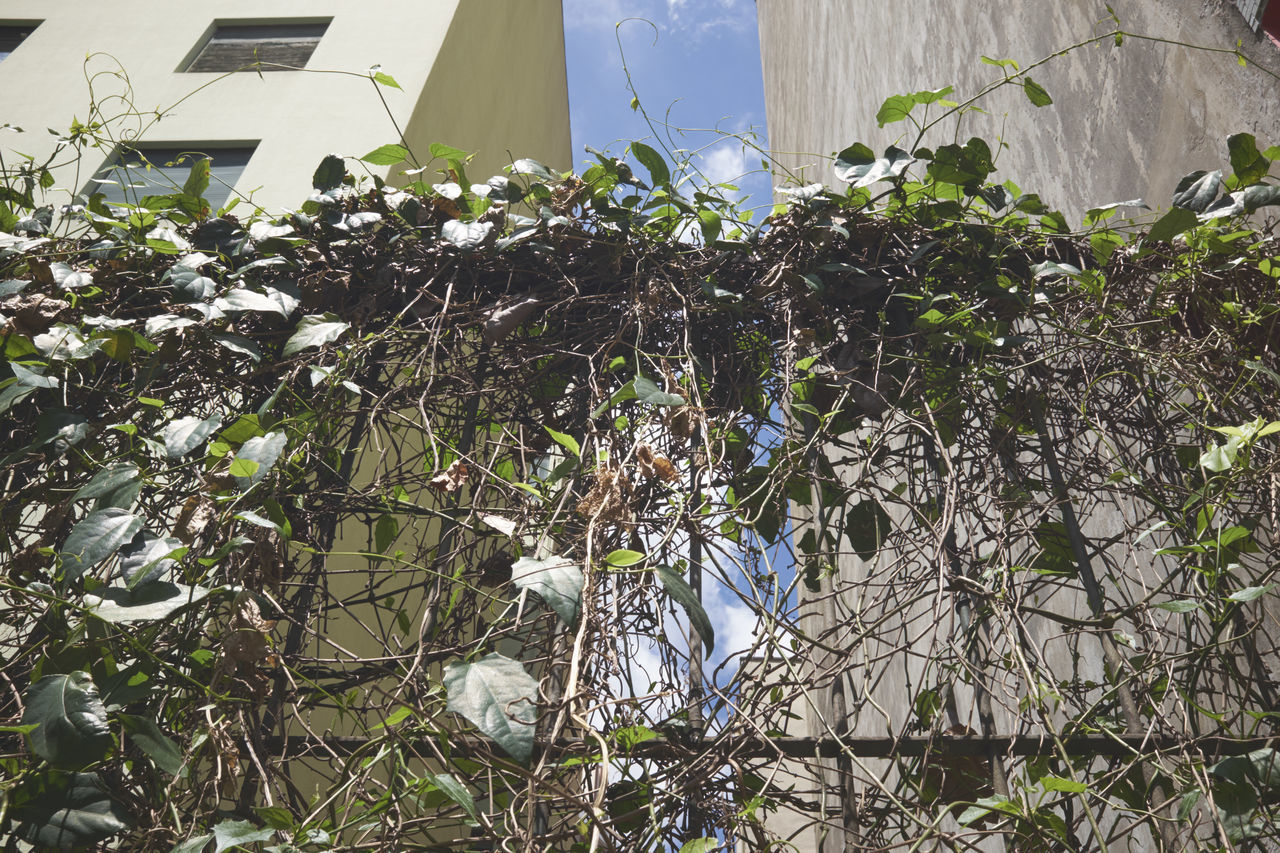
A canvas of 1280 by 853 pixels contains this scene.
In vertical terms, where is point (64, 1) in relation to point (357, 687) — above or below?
above

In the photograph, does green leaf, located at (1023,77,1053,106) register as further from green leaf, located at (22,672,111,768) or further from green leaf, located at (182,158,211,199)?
green leaf, located at (22,672,111,768)

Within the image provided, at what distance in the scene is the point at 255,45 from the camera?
5.89 m

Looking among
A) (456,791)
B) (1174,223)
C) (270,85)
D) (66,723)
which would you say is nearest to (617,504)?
(456,791)

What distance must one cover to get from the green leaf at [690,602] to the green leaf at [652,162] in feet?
2.64

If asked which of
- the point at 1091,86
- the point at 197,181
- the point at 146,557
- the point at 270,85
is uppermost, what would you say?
the point at 270,85

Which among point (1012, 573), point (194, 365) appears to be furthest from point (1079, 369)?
point (194, 365)

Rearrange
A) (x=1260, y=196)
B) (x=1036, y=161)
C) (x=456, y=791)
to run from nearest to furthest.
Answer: (x=456, y=791) < (x=1260, y=196) < (x=1036, y=161)

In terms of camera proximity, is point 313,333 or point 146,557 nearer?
point 146,557

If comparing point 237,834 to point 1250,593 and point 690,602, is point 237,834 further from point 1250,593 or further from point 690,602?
point 1250,593

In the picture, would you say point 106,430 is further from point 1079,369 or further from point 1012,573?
point 1079,369

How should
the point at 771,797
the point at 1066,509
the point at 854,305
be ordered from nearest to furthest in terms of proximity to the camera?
the point at 771,797, the point at 1066,509, the point at 854,305

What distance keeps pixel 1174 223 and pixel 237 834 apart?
68.4 inches

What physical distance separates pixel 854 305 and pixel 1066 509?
1.86 ft

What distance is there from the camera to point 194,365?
1628 mm
